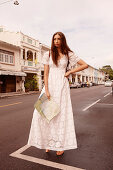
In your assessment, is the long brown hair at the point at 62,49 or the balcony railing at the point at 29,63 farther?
the balcony railing at the point at 29,63

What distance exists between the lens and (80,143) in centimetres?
313

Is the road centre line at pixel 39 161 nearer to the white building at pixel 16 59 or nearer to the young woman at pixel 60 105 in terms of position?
the young woman at pixel 60 105

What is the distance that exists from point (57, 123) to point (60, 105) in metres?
0.30

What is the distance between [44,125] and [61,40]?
1.40 meters

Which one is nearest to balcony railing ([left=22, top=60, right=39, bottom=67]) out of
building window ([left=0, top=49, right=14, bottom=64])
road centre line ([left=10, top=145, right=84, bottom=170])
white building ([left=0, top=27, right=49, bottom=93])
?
white building ([left=0, top=27, right=49, bottom=93])

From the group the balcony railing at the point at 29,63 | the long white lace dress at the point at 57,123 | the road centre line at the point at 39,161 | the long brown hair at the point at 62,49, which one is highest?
the balcony railing at the point at 29,63

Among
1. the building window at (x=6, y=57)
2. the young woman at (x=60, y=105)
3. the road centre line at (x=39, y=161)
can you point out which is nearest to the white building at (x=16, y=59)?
the building window at (x=6, y=57)

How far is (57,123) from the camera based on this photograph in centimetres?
245

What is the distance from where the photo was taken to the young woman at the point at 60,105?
242 cm

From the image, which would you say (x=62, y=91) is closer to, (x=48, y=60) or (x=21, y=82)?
(x=48, y=60)

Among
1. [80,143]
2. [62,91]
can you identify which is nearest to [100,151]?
[80,143]

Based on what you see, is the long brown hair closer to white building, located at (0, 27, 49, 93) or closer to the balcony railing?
white building, located at (0, 27, 49, 93)

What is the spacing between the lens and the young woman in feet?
7.95

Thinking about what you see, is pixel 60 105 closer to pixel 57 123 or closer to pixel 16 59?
pixel 57 123
